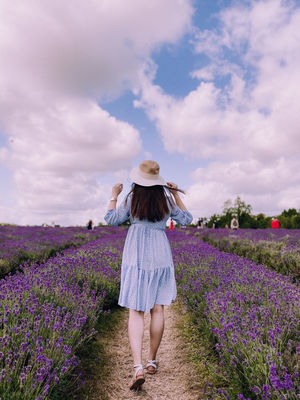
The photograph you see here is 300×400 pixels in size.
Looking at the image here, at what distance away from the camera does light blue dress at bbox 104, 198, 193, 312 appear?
2.76 meters

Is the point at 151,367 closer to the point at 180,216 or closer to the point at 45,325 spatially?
the point at 45,325

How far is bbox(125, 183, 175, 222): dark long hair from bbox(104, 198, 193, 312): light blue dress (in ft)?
0.24

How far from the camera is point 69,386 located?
2.51 metres

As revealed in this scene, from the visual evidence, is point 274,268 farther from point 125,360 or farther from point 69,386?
point 69,386

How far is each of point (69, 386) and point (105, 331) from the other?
1.67 metres

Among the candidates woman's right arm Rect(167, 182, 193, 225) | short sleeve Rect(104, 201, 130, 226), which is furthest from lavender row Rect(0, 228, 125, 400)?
woman's right arm Rect(167, 182, 193, 225)

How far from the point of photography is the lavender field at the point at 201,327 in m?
2.04

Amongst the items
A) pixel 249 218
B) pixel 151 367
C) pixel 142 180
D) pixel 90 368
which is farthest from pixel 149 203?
pixel 249 218

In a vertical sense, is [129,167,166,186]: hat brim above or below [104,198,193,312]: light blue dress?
above

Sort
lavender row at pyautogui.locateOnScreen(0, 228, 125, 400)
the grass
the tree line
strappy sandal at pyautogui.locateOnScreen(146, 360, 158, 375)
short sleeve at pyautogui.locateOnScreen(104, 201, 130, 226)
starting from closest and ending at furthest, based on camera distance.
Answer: lavender row at pyautogui.locateOnScreen(0, 228, 125, 400)
the grass
short sleeve at pyautogui.locateOnScreen(104, 201, 130, 226)
strappy sandal at pyautogui.locateOnScreen(146, 360, 158, 375)
the tree line

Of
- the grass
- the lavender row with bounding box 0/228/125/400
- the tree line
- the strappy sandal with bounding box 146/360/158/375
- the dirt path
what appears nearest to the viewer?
the lavender row with bounding box 0/228/125/400

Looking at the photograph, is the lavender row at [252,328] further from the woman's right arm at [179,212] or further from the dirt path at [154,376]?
the woman's right arm at [179,212]

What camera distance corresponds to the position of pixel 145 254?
2.80 meters

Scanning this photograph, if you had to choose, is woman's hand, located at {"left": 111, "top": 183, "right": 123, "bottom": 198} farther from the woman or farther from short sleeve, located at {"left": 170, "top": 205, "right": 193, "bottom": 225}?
short sleeve, located at {"left": 170, "top": 205, "right": 193, "bottom": 225}
